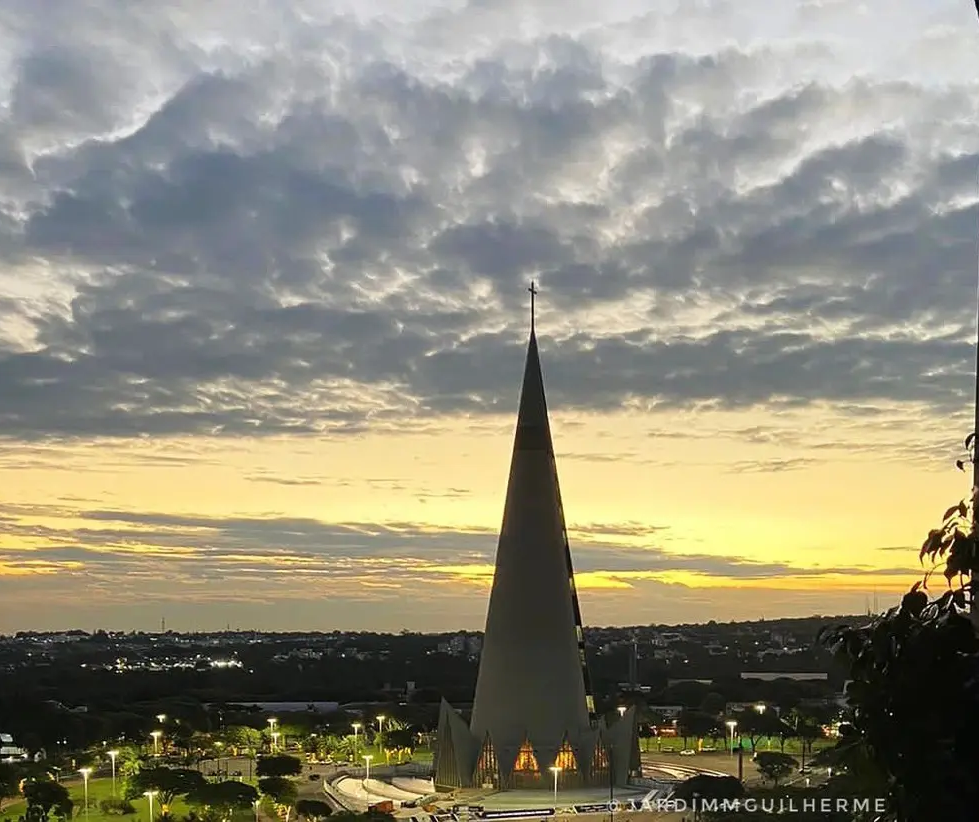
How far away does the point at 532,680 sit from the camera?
25656 millimetres

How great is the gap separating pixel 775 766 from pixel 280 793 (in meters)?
11.9

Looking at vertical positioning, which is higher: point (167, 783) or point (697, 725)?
point (167, 783)

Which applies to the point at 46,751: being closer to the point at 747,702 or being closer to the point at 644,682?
the point at 747,702

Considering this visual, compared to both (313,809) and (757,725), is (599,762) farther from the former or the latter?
(757,725)

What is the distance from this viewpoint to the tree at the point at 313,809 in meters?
25.2

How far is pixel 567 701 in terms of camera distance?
25.7 metres

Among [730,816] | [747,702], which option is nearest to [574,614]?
[730,816]

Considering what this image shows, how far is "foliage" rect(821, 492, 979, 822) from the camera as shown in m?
2.61

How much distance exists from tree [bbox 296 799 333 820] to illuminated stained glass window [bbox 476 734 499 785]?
3.26 m

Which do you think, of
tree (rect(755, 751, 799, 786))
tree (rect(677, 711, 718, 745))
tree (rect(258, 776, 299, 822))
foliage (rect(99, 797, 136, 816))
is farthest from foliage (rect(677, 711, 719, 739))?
foliage (rect(99, 797, 136, 816))

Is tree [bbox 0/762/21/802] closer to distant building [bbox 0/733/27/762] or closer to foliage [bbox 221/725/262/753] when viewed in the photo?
distant building [bbox 0/733/27/762]

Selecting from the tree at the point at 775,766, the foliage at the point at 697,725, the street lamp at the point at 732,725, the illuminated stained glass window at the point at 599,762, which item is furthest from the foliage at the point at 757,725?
the illuminated stained glass window at the point at 599,762

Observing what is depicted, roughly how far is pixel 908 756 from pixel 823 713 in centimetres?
4128

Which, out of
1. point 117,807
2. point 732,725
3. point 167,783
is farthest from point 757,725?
point 167,783
